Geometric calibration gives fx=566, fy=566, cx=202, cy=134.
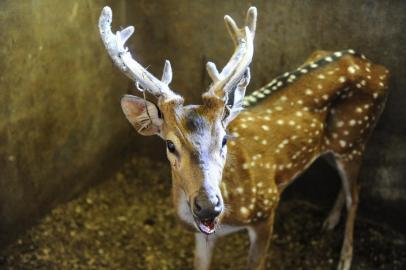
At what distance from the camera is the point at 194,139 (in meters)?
2.88

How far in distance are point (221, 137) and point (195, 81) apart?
78.0 inches

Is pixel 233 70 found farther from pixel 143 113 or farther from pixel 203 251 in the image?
pixel 203 251

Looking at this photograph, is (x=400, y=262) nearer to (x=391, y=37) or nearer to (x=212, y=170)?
(x=391, y=37)

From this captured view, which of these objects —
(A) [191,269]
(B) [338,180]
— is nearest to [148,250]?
(A) [191,269]

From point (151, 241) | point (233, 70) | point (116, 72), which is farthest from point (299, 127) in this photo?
point (116, 72)

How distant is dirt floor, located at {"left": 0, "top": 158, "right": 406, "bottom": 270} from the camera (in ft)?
14.0

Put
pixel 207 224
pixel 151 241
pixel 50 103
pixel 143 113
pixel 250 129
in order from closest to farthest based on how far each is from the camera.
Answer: pixel 207 224 < pixel 143 113 < pixel 250 129 < pixel 50 103 < pixel 151 241

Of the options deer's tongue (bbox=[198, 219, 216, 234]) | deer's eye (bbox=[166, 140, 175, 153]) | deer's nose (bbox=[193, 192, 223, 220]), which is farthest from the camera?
deer's eye (bbox=[166, 140, 175, 153])

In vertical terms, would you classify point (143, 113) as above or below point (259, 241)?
above

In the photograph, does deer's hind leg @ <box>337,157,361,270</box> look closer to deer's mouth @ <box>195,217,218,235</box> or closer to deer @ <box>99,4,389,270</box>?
deer @ <box>99,4,389,270</box>

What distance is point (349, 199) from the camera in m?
4.29

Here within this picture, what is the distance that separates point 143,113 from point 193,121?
379 mm

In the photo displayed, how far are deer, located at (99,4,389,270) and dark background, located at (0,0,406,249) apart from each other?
0.87ft

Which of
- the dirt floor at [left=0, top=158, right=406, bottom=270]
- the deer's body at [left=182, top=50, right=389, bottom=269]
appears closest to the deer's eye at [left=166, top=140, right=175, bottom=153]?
the deer's body at [left=182, top=50, right=389, bottom=269]
